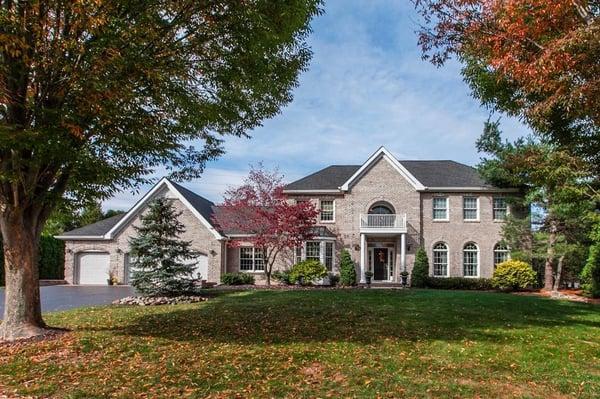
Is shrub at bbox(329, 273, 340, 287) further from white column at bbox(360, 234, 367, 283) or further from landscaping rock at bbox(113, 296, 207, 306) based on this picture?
landscaping rock at bbox(113, 296, 207, 306)

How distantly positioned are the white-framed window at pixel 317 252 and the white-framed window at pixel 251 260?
217 cm

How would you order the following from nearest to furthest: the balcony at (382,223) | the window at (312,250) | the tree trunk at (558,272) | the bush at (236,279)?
the tree trunk at (558,272) → the bush at (236,279) → the balcony at (382,223) → the window at (312,250)

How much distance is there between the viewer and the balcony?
83.0 feet

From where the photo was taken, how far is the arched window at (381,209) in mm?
26500

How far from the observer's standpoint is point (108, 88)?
657 centimetres

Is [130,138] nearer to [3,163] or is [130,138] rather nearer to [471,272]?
[3,163]

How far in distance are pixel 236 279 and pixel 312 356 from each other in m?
18.1

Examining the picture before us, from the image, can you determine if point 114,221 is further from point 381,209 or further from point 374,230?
point 381,209

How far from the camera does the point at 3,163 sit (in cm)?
746

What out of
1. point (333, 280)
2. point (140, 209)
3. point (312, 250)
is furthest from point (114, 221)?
point (333, 280)

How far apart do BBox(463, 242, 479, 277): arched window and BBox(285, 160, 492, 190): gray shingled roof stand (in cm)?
371

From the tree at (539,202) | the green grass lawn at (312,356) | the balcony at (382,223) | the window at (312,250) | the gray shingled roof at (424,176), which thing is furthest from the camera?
the gray shingled roof at (424,176)

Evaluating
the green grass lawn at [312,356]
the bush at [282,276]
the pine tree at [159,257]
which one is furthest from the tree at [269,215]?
the green grass lawn at [312,356]

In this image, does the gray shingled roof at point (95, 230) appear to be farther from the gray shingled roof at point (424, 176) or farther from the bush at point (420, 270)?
the bush at point (420, 270)
